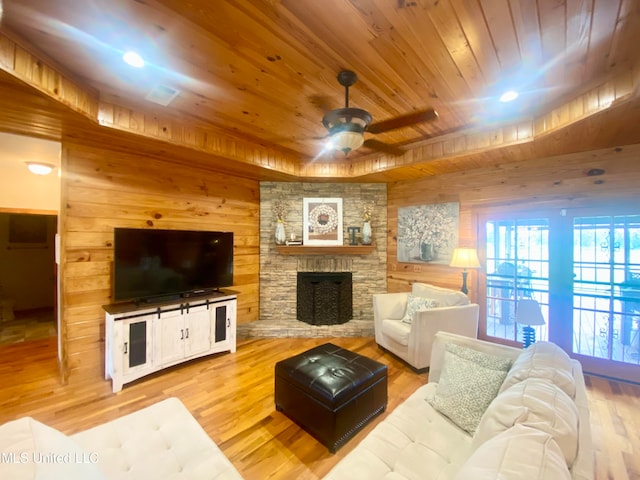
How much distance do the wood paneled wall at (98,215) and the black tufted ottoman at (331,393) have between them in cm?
220

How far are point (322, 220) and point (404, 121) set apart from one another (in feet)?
7.78

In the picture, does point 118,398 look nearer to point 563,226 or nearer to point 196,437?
point 196,437

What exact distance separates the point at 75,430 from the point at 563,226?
5166 mm

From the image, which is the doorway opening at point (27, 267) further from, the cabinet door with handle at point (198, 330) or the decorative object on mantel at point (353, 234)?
the decorative object on mantel at point (353, 234)

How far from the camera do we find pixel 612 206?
2.90 meters

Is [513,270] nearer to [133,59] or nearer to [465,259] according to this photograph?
[465,259]

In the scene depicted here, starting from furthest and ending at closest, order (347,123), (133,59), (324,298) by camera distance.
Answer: (324,298)
(347,123)
(133,59)

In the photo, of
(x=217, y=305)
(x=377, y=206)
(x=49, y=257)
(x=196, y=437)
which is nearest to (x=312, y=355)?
(x=196, y=437)

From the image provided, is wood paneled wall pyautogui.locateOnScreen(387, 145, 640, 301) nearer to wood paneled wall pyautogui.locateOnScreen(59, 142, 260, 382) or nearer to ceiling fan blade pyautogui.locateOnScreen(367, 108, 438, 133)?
ceiling fan blade pyautogui.locateOnScreen(367, 108, 438, 133)

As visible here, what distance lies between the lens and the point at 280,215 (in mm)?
4484

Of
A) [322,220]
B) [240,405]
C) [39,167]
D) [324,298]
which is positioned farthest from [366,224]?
[39,167]

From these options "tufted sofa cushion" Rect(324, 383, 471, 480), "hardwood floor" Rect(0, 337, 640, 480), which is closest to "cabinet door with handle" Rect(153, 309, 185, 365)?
"hardwood floor" Rect(0, 337, 640, 480)

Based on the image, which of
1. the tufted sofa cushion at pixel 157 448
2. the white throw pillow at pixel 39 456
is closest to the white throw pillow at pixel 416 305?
the tufted sofa cushion at pixel 157 448

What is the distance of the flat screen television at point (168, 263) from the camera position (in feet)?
9.57
